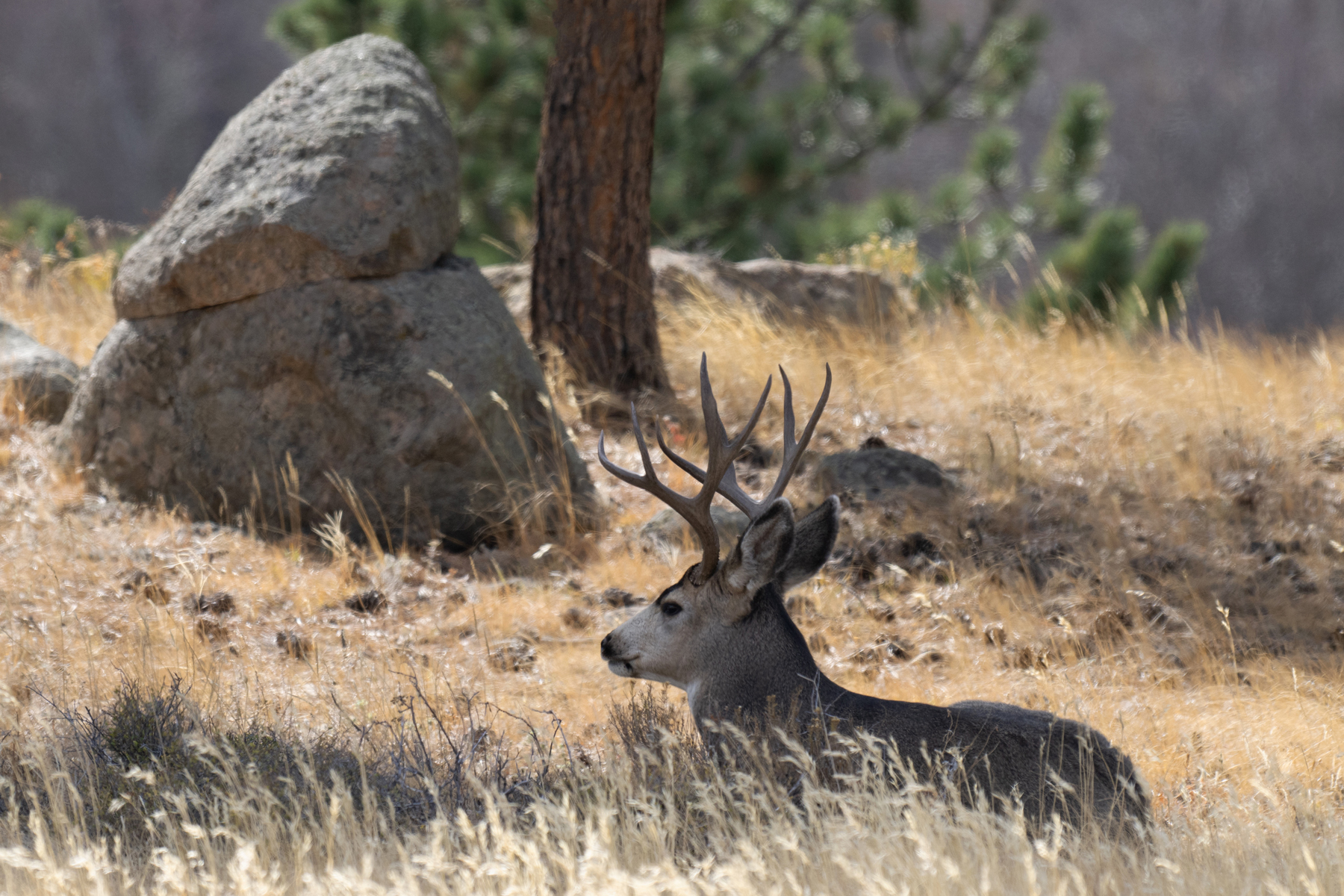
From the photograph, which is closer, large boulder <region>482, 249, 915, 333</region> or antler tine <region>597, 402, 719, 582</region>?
antler tine <region>597, 402, 719, 582</region>

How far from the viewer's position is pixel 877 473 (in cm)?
682

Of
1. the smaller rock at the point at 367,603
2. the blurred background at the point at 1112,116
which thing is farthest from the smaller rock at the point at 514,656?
the blurred background at the point at 1112,116

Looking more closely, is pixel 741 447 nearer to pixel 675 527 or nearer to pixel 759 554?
pixel 759 554

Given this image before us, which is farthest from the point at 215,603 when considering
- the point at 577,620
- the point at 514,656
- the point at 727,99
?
the point at 727,99

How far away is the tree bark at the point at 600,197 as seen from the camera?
777 cm

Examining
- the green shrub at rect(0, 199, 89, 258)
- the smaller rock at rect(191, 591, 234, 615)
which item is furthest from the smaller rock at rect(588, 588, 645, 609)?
the green shrub at rect(0, 199, 89, 258)

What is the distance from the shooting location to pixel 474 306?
680 centimetres

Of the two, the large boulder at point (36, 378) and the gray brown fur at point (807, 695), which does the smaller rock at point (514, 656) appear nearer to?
the gray brown fur at point (807, 695)

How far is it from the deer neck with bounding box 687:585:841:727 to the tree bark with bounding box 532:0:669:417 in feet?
13.5

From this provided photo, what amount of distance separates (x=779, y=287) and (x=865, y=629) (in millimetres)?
4516

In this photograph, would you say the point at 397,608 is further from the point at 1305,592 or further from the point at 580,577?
the point at 1305,592

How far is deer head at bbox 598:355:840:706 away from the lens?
3.80 metres

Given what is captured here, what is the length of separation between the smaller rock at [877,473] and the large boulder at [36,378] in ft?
15.0

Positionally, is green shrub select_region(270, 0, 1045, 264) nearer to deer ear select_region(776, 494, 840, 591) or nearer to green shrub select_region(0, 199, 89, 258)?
green shrub select_region(0, 199, 89, 258)
